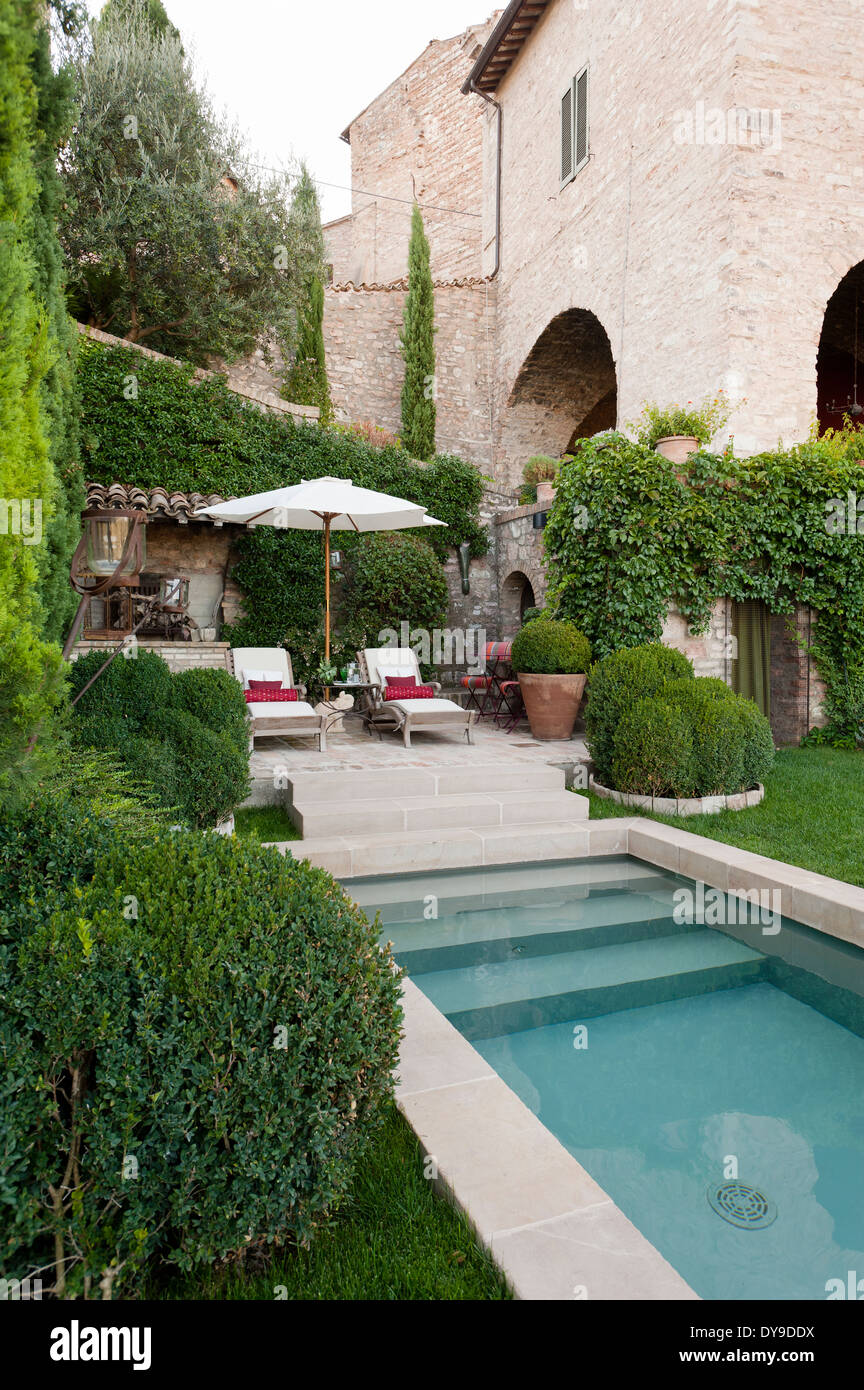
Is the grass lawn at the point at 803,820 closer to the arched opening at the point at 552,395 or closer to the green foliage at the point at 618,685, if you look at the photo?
the green foliage at the point at 618,685

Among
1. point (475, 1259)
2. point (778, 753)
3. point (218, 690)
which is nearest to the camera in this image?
point (475, 1259)

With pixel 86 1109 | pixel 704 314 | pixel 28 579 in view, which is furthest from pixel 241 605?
pixel 86 1109

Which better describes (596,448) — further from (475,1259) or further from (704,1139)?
(475,1259)

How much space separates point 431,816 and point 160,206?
10.3m

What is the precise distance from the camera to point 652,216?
34.1 feet

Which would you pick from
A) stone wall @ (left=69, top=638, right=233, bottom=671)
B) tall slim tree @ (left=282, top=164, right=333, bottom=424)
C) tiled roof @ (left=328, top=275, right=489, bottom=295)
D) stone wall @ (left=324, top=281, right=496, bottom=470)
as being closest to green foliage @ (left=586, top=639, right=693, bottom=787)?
stone wall @ (left=69, top=638, right=233, bottom=671)

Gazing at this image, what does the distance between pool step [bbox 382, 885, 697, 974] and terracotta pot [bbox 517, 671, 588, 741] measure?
338 centimetres

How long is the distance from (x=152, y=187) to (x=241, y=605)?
6.06m

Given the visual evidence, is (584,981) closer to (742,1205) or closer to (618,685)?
(742,1205)

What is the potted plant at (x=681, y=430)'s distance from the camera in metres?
8.47

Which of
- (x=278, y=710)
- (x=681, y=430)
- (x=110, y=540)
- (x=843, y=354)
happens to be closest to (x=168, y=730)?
(x=110, y=540)

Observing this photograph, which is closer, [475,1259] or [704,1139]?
[475,1259]

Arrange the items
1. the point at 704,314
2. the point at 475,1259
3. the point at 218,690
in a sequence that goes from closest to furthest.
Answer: the point at 475,1259, the point at 218,690, the point at 704,314
